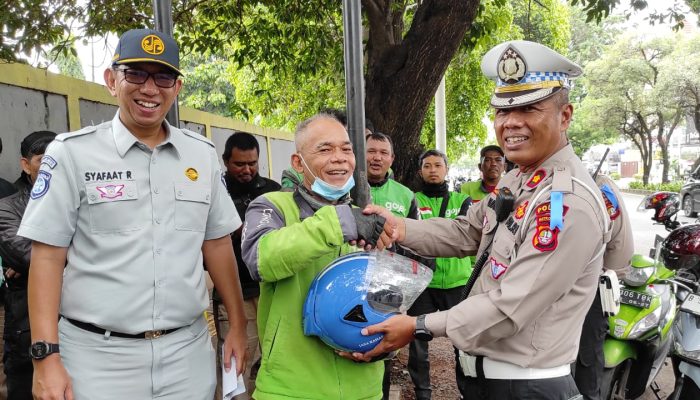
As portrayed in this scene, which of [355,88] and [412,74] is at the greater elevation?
[412,74]

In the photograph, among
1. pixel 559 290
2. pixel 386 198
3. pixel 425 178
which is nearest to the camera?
pixel 559 290

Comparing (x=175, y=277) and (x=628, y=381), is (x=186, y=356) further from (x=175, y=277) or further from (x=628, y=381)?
(x=628, y=381)

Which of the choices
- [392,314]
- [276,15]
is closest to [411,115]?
[276,15]

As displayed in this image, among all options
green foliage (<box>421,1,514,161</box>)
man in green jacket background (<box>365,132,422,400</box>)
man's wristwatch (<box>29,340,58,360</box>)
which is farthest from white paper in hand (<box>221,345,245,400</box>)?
green foliage (<box>421,1,514,161</box>)

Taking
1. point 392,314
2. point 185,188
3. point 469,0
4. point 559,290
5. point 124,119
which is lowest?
point 392,314

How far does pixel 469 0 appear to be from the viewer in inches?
217

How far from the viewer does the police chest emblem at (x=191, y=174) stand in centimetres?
198

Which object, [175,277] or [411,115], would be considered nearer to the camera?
[175,277]

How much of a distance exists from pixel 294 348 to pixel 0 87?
2.95m

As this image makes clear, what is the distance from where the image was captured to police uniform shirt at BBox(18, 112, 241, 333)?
173 centimetres

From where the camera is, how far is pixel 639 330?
350 centimetres

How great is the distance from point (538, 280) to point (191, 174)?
1.24 meters

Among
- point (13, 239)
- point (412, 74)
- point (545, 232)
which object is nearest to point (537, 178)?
point (545, 232)

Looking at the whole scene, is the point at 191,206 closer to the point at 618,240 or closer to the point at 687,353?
the point at 618,240
